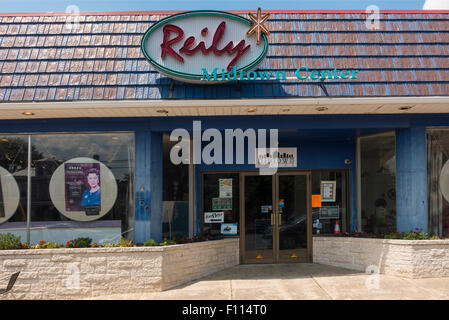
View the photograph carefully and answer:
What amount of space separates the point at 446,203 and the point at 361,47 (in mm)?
4059

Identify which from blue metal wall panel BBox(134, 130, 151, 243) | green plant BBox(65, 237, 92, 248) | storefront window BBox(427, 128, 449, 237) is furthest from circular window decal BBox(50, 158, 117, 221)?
storefront window BBox(427, 128, 449, 237)

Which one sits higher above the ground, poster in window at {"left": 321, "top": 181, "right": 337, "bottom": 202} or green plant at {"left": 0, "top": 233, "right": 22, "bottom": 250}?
poster in window at {"left": 321, "top": 181, "right": 337, "bottom": 202}

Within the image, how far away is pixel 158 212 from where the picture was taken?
7.70 metres

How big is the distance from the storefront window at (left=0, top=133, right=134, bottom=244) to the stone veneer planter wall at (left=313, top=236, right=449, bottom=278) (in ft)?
17.3

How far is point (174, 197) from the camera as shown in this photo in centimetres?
846

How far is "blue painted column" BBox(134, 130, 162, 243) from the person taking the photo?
7.38 m

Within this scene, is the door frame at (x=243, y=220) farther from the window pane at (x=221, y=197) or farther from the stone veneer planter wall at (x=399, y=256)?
the stone veneer planter wall at (x=399, y=256)

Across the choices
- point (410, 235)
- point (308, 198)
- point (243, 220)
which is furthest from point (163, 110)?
point (410, 235)

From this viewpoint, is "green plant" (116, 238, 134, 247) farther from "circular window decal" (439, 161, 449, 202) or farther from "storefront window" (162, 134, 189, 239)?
"circular window decal" (439, 161, 449, 202)

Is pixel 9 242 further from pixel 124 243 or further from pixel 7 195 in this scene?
pixel 124 243

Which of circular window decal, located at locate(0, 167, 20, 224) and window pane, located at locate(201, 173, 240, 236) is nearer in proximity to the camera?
circular window decal, located at locate(0, 167, 20, 224)

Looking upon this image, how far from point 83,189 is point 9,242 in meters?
1.78

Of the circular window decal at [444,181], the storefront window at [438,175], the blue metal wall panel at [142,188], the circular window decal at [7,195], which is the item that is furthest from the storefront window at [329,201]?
the circular window decal at [7,195]

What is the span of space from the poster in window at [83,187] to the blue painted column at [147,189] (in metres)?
0.91
